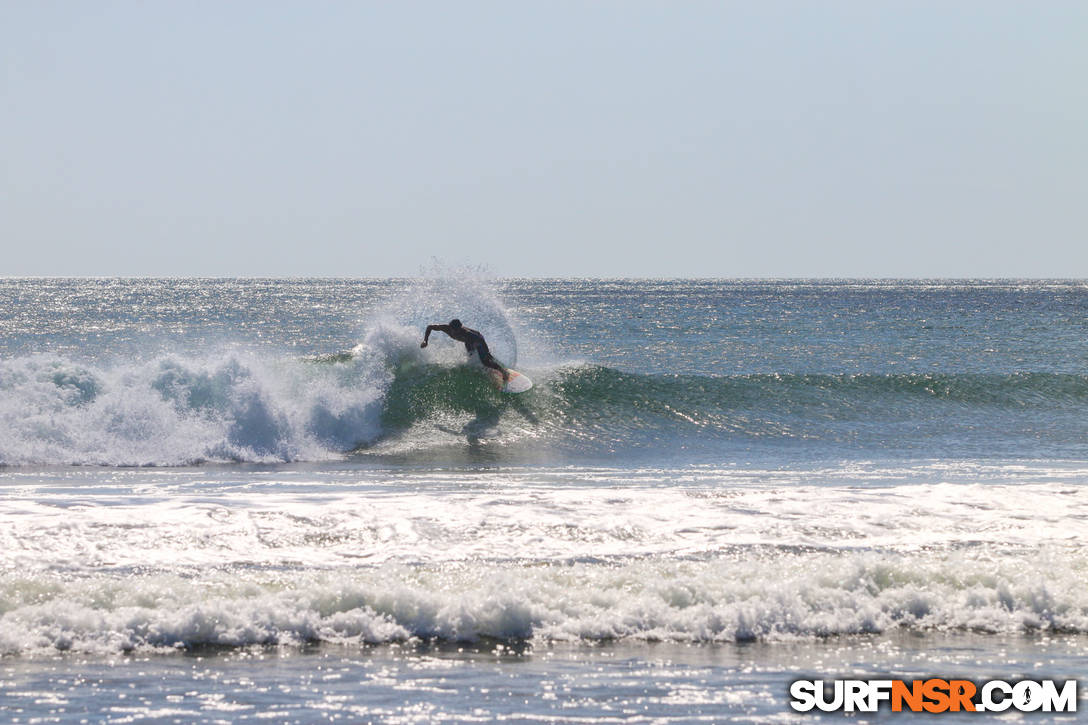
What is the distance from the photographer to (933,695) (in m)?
6.44

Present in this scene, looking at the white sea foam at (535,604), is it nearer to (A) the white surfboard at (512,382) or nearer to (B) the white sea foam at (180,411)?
(B) the white sea foam at (180,411)

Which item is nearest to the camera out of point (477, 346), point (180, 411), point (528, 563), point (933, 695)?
point (933, 695)

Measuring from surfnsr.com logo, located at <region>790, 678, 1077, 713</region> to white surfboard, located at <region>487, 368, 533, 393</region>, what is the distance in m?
14.6

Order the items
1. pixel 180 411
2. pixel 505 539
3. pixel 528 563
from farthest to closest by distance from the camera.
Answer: pixel 180 411 < pixel 505 539 < pixel 528 563

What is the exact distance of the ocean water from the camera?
6773 millimetres

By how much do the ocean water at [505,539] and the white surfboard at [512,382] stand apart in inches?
13.8

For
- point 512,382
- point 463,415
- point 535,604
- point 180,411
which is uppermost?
point 512,382

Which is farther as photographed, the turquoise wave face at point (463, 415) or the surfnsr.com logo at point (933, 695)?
the turquoise wave face at point (463, 415)

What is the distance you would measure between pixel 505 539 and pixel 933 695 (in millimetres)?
4397

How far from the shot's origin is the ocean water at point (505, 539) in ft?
22.2

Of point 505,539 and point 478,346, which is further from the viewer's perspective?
point 478,346

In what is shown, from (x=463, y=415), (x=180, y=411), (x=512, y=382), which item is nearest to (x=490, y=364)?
(x=512, y=382)

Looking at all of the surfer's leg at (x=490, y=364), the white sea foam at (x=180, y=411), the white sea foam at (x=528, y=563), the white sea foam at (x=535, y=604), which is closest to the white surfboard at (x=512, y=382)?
the surfer's leg at (x=490, y=364)

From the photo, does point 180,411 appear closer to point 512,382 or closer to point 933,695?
point 512,382
